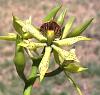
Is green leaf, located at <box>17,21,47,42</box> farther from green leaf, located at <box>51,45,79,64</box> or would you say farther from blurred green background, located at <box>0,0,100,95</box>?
blurred green background, located at <box>0,0,100,95</box>

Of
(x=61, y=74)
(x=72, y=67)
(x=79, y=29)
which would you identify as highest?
(x=79, y=29)

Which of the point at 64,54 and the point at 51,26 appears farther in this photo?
the point at 51,26

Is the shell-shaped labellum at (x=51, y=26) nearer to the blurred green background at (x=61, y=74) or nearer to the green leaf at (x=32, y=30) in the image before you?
the green leaf at (x=32, y=30)

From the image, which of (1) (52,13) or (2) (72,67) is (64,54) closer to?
(2) (72,67)

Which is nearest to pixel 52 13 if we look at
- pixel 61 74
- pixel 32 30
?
pixel 32 30

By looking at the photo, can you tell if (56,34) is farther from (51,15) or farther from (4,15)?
(4,15)

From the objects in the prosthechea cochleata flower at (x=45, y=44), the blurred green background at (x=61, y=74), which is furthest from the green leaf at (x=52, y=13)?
the blurred green background at (x=61, y=74)
